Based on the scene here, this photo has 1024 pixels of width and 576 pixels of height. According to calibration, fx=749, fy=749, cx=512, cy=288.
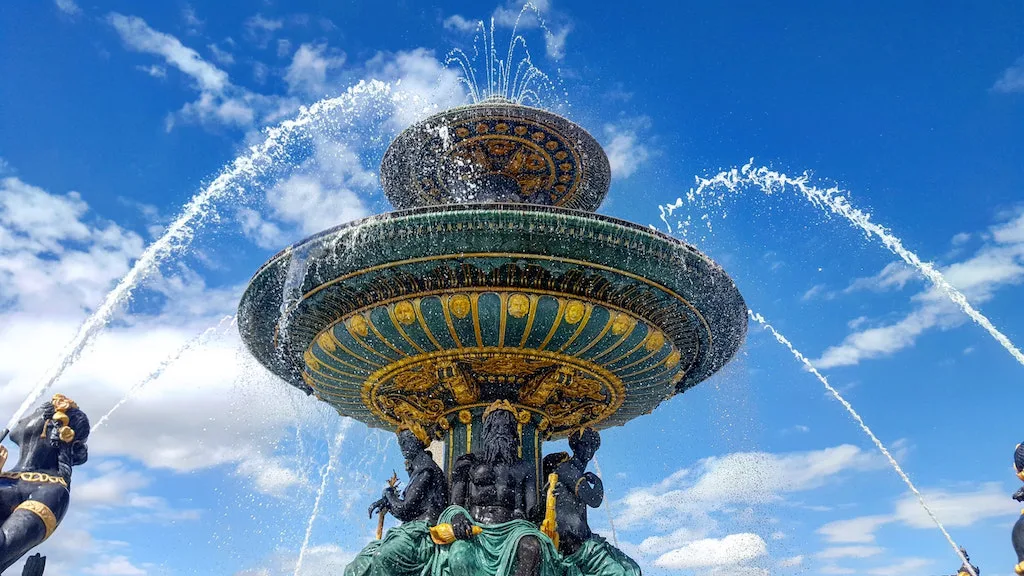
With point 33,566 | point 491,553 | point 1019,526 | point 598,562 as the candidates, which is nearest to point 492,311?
point 491,553

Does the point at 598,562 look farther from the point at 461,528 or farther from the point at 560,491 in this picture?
the point at 461,528

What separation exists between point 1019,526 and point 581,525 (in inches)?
155

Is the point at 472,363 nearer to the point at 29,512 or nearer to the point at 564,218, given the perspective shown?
the point at 564,218

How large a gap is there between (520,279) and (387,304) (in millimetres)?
1411

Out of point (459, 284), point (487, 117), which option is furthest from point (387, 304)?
point (487, 117)

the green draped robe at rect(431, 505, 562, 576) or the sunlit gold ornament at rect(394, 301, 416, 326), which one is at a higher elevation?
the sunlit gold ornament at rect(394, 301, 416, 326)

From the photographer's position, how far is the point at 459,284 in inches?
295

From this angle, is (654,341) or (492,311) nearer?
(492,311)

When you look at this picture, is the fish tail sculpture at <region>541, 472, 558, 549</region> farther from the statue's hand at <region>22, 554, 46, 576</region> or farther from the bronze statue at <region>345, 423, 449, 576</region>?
the statue's hand at <region>22, 554, 46, 576</region>

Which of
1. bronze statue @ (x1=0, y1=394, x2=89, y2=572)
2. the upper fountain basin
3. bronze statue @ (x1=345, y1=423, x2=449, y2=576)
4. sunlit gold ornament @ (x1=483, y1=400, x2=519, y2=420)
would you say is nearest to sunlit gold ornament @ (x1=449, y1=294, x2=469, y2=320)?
sunlit gold ornament @ (x1=483, y1=400, x2=519, y2=420)

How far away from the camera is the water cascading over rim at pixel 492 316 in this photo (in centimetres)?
716

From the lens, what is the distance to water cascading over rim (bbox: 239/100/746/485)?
Result: 23.5ft

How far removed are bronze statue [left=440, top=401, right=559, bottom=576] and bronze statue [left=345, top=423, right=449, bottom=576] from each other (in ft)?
0.81

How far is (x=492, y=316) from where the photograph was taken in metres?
7.61
